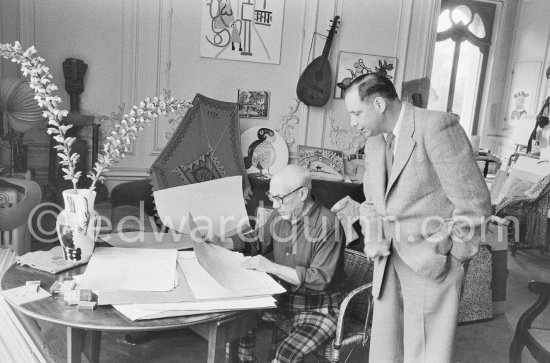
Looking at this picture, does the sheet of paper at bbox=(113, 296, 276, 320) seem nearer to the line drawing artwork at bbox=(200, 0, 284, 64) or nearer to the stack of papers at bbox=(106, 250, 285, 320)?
the stack of papers at bbox=(106, 250, 285, 320)

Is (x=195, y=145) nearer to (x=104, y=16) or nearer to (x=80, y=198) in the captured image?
(x=104, y=16)

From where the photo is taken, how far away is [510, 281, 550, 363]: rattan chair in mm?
2348

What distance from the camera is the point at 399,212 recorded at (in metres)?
1.74

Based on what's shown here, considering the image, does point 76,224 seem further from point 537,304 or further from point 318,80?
point 318,80

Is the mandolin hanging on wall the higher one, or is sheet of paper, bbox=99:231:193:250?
the mandolin hanging on wall

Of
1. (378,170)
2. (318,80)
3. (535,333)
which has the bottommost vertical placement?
(535,333)

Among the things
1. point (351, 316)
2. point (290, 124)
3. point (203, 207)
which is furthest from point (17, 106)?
point (351, 316)

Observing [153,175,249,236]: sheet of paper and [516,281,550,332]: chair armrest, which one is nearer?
[516,281,550,332]: chair armrest

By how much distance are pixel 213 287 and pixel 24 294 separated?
2.17 ft

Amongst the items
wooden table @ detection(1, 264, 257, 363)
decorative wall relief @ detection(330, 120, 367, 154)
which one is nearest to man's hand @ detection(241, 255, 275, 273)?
wooden table @ detection(1, 264, 257, 363)

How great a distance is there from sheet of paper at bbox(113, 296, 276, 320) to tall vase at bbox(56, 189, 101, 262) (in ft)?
1.57

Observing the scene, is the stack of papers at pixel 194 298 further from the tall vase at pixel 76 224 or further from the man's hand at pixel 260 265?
the tall vase at pixel 76 224

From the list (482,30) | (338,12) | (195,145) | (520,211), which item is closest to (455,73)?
(482,30)

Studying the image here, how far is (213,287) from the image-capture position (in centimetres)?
183
